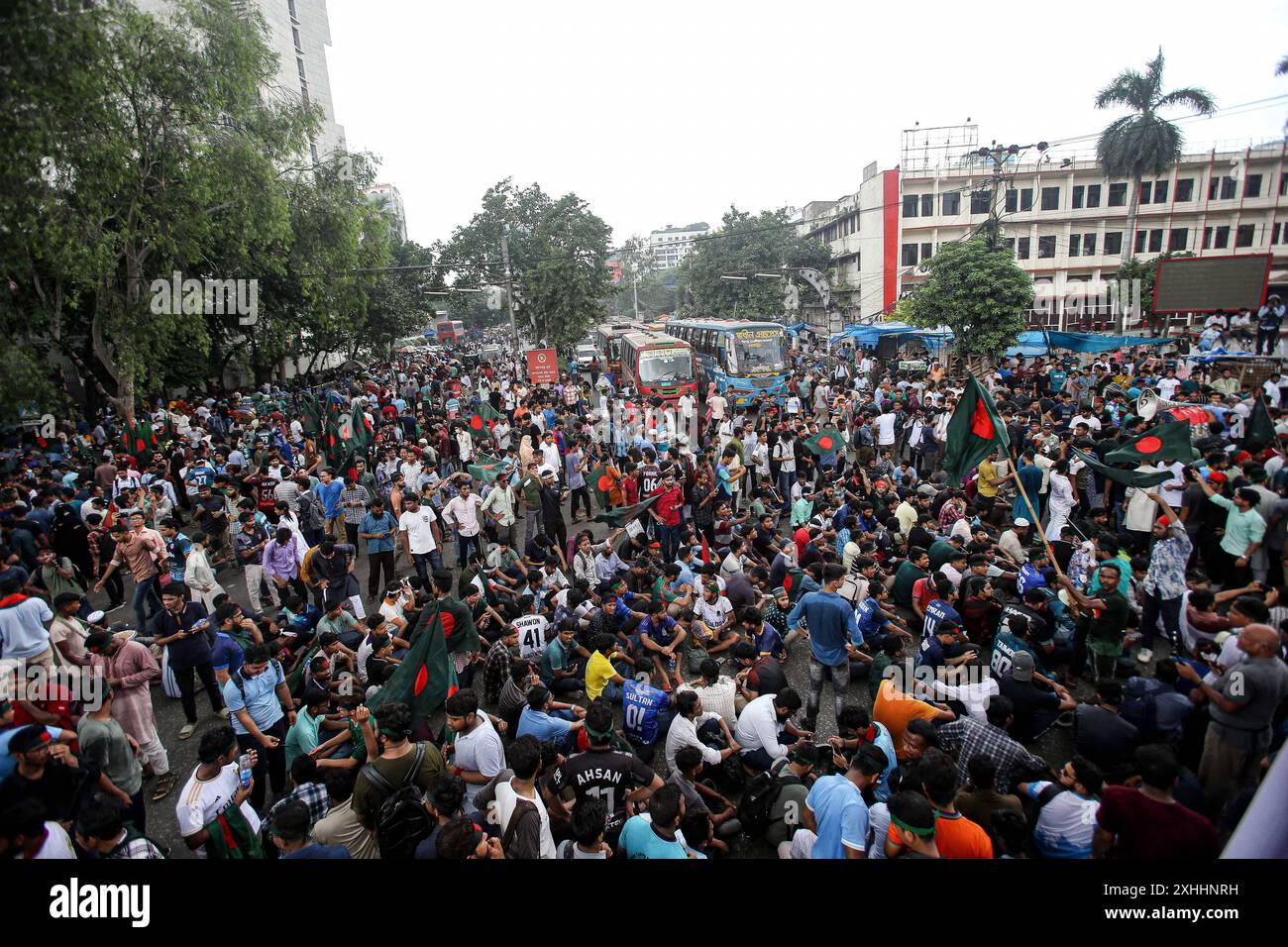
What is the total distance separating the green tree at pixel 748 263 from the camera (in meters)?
39.9

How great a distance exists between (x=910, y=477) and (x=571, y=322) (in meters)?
21.6

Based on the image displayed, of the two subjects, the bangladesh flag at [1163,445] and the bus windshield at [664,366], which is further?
the bus windshield at [664,366]

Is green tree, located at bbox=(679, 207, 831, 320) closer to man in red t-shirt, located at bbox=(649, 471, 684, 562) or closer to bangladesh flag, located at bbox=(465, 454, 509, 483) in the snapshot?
bangladesh flag, located at bbox=(465, 454, 509, 483)

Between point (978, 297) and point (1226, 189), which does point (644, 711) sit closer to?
point (1226, 189)

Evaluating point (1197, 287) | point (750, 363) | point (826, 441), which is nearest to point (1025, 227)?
→ point (1197, 287)

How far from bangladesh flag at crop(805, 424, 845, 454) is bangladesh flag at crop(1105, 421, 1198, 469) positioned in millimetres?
4631

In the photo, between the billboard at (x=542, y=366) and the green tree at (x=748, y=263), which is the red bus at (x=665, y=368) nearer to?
the billboard at (x=542, y=366)

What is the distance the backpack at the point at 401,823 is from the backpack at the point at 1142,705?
14.7 feet

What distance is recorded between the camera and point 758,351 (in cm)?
2034

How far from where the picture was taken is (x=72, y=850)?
129 inches

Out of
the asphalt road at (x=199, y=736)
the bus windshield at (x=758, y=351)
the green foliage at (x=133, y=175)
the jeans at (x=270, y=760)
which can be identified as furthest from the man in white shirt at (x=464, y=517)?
the bus windshield at (x=758, y=351)

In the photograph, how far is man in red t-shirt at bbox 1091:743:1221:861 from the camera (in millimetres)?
3029

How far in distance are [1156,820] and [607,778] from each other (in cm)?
273
